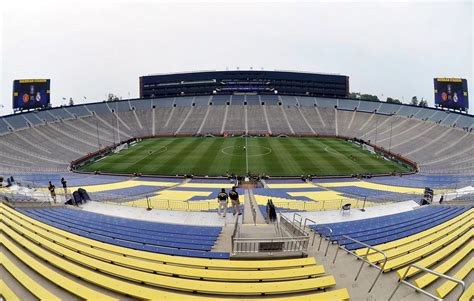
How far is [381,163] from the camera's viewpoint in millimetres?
43344

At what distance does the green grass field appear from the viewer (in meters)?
38.0

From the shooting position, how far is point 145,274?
7297mm

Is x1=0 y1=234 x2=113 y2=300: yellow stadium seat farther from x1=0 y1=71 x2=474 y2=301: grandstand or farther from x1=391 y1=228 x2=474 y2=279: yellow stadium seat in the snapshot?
x1=391 y1=228 x2=474 y2=279: yellow stadium seat

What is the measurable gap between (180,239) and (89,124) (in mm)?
67669

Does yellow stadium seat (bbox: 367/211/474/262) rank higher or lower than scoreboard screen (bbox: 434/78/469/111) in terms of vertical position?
lower

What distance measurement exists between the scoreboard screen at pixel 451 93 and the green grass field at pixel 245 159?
24875 mm

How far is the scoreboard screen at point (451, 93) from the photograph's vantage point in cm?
5903

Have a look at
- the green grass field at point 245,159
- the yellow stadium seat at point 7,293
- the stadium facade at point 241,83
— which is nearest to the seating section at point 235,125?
the green grass field at point 245,159

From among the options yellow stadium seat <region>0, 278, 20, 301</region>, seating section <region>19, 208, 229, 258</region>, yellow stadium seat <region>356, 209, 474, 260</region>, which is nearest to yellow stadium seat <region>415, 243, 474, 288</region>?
yellow stadium seat <region>356, 209, 474, 260</region>

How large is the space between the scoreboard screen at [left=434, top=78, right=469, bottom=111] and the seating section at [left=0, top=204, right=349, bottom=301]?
71484 mm

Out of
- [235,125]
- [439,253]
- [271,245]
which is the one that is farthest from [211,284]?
[235,125]

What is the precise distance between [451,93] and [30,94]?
323 feet

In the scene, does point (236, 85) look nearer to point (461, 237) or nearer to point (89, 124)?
point (89, 124)

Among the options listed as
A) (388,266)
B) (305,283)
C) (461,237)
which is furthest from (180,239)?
(461,237)
